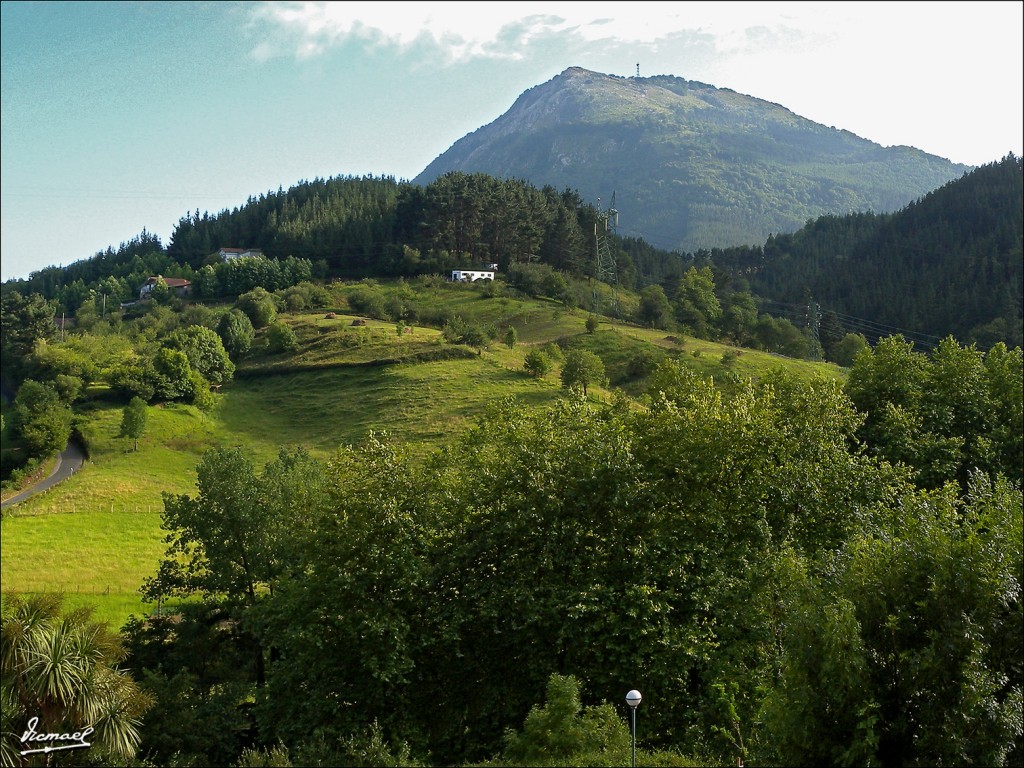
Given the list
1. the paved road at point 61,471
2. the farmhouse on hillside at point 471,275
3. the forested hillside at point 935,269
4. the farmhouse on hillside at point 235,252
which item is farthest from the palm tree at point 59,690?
the farmhouse on hillside at point 235,252

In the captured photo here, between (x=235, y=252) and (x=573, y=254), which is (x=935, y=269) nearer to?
(x=573, y=254)

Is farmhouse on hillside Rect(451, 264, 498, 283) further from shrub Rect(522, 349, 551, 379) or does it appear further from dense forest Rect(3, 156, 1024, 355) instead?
shrub Rect(522, 349, 551, 379)

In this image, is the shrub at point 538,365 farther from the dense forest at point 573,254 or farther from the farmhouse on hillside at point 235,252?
the farmhouse on hillside at point 235,252

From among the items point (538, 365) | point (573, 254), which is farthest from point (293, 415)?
point (573, 254)

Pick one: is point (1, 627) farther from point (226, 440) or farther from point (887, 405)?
point (226, 440)

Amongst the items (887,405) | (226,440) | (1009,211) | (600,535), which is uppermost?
(1009,211)

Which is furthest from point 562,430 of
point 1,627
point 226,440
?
point 226,440
